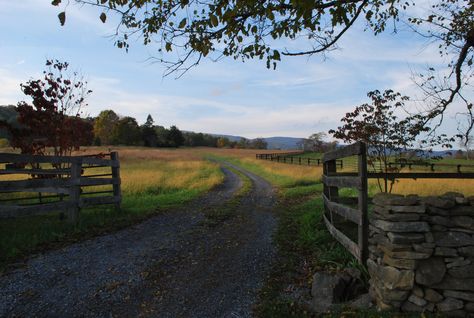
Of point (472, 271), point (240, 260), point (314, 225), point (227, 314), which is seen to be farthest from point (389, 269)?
point (314, 225)

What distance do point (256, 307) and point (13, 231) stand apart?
19.4ft

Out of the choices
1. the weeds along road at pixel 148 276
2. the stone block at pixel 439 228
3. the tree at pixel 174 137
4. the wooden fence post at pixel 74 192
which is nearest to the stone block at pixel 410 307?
the stone block at pixel 439 228

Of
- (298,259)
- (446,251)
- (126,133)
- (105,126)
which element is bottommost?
(298,259)

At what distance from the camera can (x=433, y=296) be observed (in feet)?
12.9

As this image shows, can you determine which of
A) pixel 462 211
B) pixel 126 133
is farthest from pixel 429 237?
pixel 126 133

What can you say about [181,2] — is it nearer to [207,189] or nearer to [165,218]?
[165,218]

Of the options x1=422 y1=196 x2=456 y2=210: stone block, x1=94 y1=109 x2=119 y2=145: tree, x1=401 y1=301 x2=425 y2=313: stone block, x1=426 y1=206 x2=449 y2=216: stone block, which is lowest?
x1=401 y1=301 x2=425 y2=313: stone block

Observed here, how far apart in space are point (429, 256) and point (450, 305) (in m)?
0.55

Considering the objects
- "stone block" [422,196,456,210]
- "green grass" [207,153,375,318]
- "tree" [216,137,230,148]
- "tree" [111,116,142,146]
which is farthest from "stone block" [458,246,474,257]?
"tree" [216,137,230,148]

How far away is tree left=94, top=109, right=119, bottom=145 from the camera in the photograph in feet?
265

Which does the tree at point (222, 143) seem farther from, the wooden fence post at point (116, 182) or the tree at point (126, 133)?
the wooden fence post at point (116, 182)

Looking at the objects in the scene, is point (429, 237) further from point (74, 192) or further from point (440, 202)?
point (74, 192)

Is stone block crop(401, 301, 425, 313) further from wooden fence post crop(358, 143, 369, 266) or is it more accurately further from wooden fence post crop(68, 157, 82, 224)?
wooden fence post crop(68, 157, 82, 224)

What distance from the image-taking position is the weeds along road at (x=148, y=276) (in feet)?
14.6
